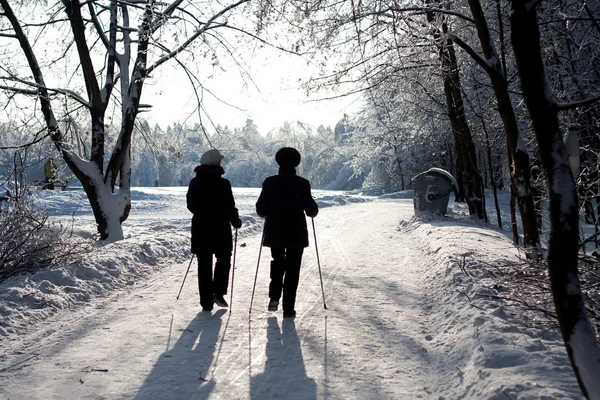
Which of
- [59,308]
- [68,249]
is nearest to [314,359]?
[59,308]

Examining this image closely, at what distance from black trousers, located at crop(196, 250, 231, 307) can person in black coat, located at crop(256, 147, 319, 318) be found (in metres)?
0.66

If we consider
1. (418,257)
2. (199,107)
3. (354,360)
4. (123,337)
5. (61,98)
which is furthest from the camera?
(199,107)

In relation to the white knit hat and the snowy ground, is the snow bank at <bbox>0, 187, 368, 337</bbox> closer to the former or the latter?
the snowy ground

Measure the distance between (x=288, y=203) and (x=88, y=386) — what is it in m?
3.04

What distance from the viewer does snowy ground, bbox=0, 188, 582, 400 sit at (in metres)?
3.75

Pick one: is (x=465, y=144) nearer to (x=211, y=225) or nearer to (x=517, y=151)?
(x=517, y=151)

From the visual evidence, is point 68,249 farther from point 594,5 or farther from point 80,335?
point 594,5

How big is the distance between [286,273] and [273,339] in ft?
3.70

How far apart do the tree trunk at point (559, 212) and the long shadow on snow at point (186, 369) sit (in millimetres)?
2457

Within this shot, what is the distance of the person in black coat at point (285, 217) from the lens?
5992 mm

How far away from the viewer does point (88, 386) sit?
3.81m

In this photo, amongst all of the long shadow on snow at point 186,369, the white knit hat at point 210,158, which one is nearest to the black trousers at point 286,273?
the long shadow on snow at point 186,369

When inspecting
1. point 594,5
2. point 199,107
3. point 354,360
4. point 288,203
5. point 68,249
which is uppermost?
point 594,5

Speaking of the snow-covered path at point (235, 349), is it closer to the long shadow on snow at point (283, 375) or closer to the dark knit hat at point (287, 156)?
the long shadow on snow at point (283, 375)
